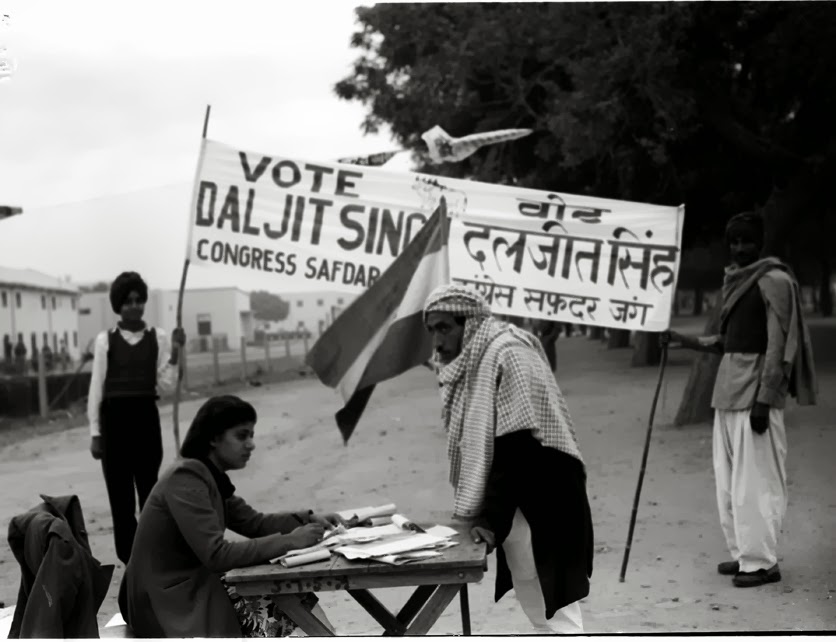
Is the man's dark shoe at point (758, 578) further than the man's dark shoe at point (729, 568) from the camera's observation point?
No

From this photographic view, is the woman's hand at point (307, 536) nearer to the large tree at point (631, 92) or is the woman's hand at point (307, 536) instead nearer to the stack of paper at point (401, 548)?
the stack of paper at point (401, 548)

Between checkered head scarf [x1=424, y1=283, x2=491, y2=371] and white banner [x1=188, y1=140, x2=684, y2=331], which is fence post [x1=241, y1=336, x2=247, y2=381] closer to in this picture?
white banner [x1=188, y1=140, x2=684, y2=331]

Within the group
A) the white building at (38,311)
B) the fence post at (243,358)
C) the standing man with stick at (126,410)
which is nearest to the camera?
the standing man with stick at (126,410)

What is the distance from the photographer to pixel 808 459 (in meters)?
9.35

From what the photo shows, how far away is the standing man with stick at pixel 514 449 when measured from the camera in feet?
13.2

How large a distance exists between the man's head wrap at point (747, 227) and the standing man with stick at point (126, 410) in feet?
10.2

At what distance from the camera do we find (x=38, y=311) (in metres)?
10.4

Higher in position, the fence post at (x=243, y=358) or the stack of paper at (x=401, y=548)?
the stack of paper at (x=401, y=548)

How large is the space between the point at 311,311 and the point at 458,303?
8.12 meters

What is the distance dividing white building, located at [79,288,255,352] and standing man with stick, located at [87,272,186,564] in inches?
80.3

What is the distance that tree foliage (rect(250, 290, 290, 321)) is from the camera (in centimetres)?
1278

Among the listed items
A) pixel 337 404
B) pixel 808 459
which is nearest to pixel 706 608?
pixel 808 459

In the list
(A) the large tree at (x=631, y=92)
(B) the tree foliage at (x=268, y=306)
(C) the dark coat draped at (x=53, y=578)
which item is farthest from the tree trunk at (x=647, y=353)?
(C) the dark coat draped at (x=53, y=578)

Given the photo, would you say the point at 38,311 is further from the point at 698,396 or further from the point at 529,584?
the point at 529,584
